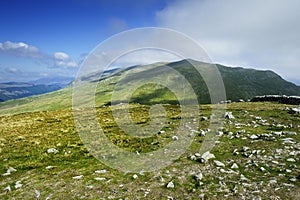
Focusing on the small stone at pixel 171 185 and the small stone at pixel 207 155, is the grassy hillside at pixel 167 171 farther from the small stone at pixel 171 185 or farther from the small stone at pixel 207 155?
the small stone at pixel 207 155

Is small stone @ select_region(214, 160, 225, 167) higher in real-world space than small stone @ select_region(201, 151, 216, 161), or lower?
lower

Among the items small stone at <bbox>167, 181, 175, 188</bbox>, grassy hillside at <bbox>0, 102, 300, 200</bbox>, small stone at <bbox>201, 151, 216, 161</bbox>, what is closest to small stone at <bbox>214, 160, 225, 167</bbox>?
grassy hillside at <bbox>0, 102, 300, 200</bbox>

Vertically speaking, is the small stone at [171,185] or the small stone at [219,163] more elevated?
the small stone at [219,163]

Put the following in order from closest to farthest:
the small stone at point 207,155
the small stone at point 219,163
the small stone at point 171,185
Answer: the small stone at point 171,185
the small stone at point 219,163
the small stone at point 207,155

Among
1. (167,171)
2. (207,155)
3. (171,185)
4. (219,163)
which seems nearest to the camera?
(171,185)

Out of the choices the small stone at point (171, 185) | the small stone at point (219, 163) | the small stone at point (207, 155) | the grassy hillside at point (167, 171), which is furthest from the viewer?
the small stone at point (207, 155)

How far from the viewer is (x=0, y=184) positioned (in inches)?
570

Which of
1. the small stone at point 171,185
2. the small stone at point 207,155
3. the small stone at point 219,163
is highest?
the small stone at point 207,155

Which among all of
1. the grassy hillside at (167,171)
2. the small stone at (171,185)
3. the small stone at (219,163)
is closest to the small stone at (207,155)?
the grassy hillside at (167,171)

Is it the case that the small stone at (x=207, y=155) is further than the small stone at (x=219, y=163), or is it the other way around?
the small stone at (x=207, y=155)

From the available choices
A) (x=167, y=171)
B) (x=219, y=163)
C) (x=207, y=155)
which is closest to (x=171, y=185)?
(x=167, y=171)

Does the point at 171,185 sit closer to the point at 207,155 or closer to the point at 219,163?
the point at 219,163

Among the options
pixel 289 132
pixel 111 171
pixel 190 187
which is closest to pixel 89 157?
pixel 111 171

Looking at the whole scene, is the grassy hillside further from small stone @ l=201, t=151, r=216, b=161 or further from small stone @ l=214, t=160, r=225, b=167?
small stone @ l=201, t=151, r=216, b=161
